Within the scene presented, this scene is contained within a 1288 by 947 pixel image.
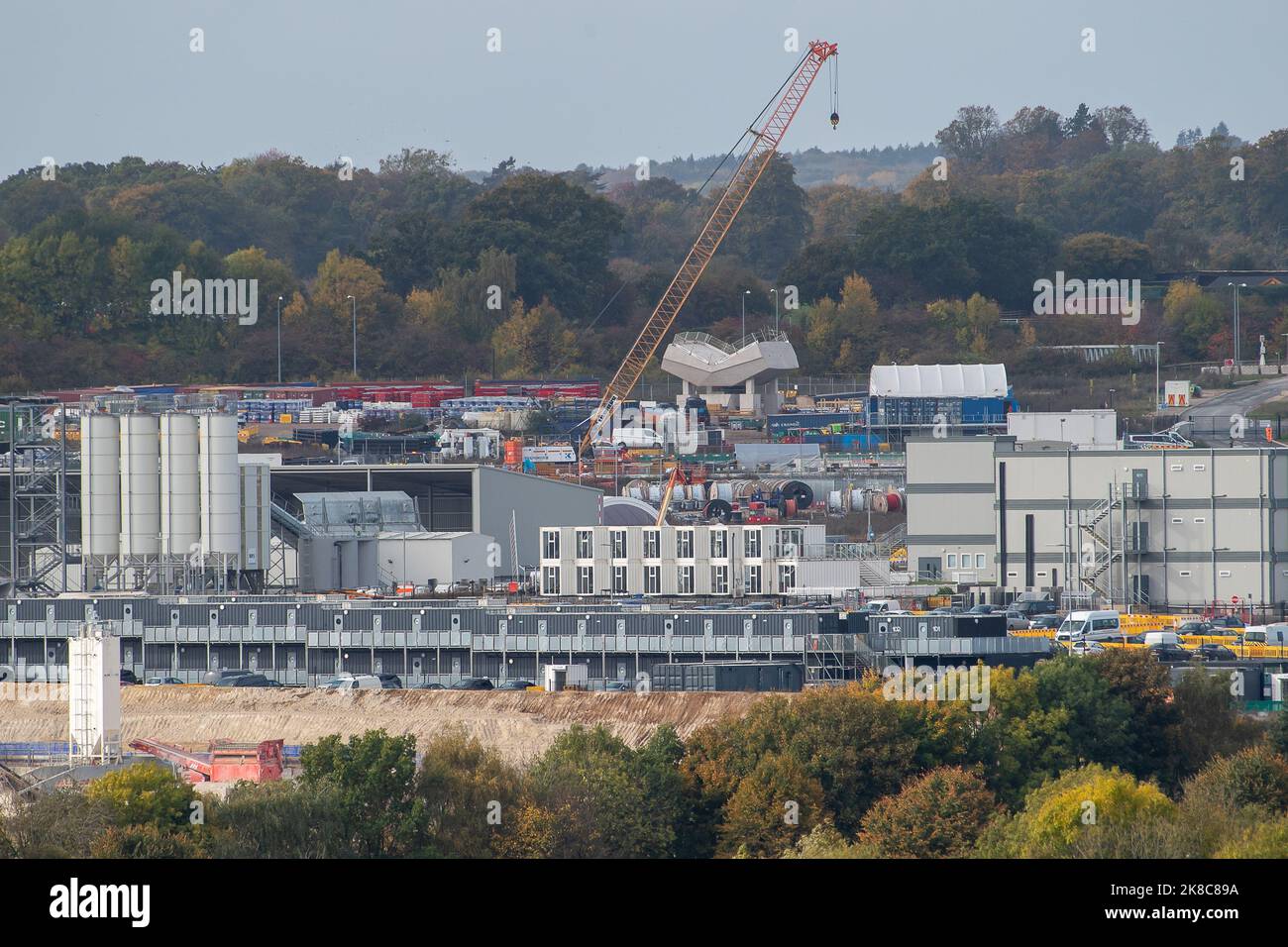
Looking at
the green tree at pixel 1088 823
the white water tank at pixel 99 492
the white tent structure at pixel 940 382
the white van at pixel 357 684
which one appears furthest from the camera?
the white tent structure at pixel 940 382

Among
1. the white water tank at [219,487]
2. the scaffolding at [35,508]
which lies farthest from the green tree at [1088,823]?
the scaffolding at [35,508]

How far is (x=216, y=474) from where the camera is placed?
5647 centimetres

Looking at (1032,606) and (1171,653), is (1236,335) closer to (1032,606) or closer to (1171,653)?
(1032,606)

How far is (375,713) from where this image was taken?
44188 millimetres

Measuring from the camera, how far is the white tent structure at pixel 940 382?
9188 centimetres

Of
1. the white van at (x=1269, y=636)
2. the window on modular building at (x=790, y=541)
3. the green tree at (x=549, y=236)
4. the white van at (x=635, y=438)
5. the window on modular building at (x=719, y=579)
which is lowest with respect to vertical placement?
the white van at (x=1269, y=636)

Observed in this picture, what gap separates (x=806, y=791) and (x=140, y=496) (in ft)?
87.2

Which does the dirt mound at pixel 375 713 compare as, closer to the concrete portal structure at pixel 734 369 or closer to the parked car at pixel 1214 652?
the parked car at pixel 1214 652

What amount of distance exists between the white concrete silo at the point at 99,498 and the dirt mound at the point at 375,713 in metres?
9.85

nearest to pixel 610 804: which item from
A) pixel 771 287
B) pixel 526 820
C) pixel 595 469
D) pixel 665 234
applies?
pixel 526 820

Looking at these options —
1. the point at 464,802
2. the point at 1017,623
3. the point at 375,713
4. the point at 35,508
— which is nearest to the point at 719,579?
the point at 1017,623

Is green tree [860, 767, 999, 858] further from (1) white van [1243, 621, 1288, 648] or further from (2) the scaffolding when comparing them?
(2) the scaffolding

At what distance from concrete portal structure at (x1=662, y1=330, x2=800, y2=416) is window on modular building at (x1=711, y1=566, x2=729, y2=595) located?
42103 mm
